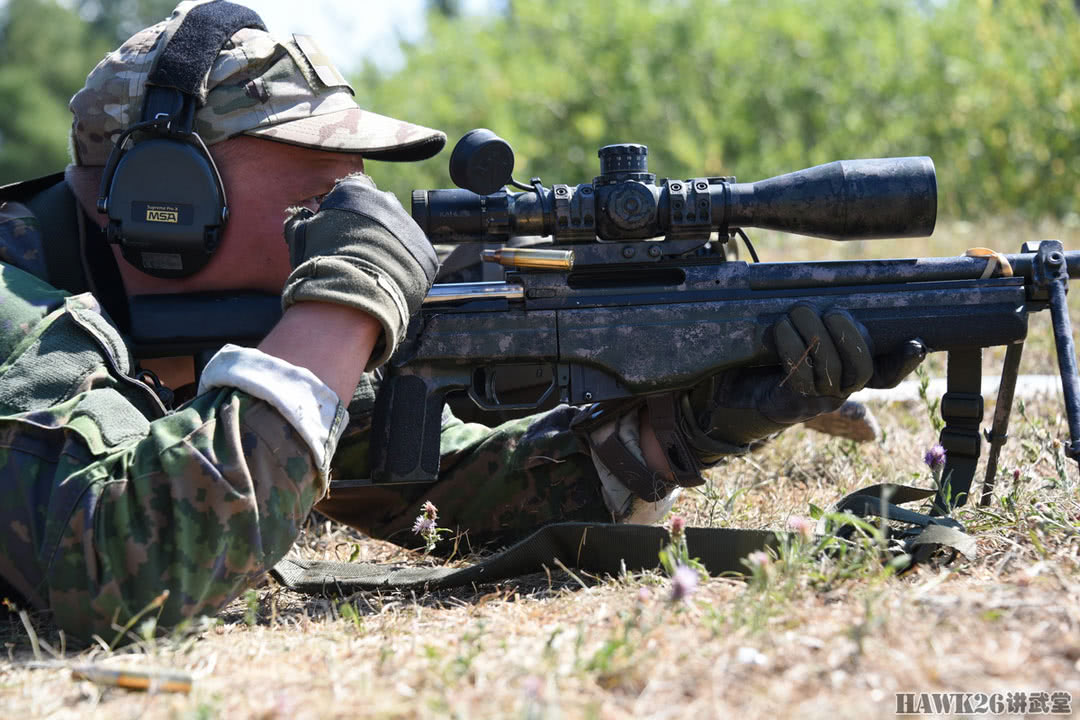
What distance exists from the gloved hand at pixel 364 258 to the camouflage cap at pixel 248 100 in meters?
0.36

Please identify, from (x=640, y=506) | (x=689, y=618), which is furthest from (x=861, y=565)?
(x=640, y=506)

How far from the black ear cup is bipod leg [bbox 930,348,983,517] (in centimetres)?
239

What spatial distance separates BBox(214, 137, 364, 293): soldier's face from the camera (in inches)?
126

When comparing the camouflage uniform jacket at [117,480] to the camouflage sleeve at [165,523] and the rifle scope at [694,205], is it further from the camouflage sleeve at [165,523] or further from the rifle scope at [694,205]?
the rifle scope at [694,205]

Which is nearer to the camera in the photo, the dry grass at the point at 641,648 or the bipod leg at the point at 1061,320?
the dry grass at the point at 641,648

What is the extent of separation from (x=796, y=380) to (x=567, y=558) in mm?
891

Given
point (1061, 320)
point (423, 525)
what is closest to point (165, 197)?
point (423, 525)

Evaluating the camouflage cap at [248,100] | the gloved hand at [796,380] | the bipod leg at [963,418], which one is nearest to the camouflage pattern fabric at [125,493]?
the camouflage cap at [248,100]

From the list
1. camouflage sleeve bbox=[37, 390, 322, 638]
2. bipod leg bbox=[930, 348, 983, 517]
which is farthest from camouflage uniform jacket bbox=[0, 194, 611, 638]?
bipod leg bbox=[930, 348, 983, 517]

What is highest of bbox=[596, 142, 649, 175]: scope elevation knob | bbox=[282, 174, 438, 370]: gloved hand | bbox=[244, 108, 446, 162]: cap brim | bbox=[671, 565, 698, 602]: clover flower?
bbox=[244, 108, 446, 162]: cap brim

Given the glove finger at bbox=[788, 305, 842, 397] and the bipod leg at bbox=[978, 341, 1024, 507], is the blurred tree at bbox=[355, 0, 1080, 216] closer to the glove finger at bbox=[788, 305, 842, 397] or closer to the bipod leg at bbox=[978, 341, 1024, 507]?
the bipod leg at bbox=[978, 341, 1024, 507]

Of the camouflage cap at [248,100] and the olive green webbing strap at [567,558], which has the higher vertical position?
the camouflage cap at [248,100]

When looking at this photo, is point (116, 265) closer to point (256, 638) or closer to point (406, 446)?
point (406, 446)

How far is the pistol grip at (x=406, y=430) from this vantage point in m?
3.26
